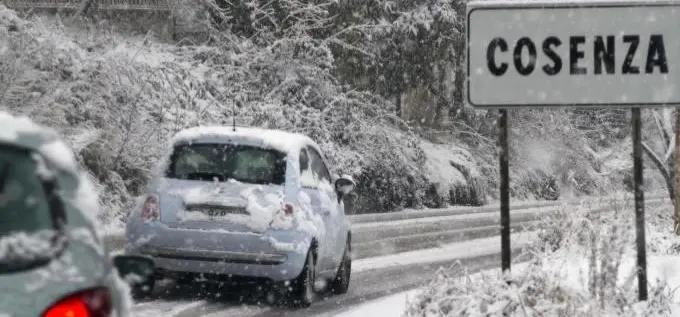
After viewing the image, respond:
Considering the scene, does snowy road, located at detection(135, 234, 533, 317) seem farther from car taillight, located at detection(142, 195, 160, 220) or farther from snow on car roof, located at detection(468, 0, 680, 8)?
snow on car roof, located at detection(468, 0, 680, 8)

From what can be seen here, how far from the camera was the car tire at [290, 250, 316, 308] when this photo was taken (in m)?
10.9

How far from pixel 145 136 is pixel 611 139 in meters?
34.0

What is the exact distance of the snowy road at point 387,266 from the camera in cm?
1084

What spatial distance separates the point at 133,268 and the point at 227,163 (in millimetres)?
6344

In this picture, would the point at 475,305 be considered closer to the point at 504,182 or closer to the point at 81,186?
the point at 504,182

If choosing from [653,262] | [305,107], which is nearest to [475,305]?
[653,262]

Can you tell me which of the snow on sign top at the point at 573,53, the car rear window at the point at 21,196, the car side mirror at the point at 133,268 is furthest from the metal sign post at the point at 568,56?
the car rear window at the point at 21,196

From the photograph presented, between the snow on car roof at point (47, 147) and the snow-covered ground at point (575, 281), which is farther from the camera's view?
the snow-covered ground at point (575, 281)

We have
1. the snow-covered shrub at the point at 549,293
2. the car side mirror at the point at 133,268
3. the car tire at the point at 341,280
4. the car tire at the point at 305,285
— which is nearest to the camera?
the car side mirror at the point at 133,268

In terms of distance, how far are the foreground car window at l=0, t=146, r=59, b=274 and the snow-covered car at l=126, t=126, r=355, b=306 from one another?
6.58 metres

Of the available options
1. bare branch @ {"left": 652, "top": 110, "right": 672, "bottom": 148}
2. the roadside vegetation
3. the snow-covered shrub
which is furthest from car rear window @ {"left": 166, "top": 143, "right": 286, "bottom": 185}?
bare branch @ {"left": 652, "top": 110, "right": 672, "bottom": 148}

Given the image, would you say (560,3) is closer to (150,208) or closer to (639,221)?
(639,221)

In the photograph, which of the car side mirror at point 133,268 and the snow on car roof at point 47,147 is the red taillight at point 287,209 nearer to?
the car side mirror at point 133,268

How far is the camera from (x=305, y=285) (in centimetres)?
1098
